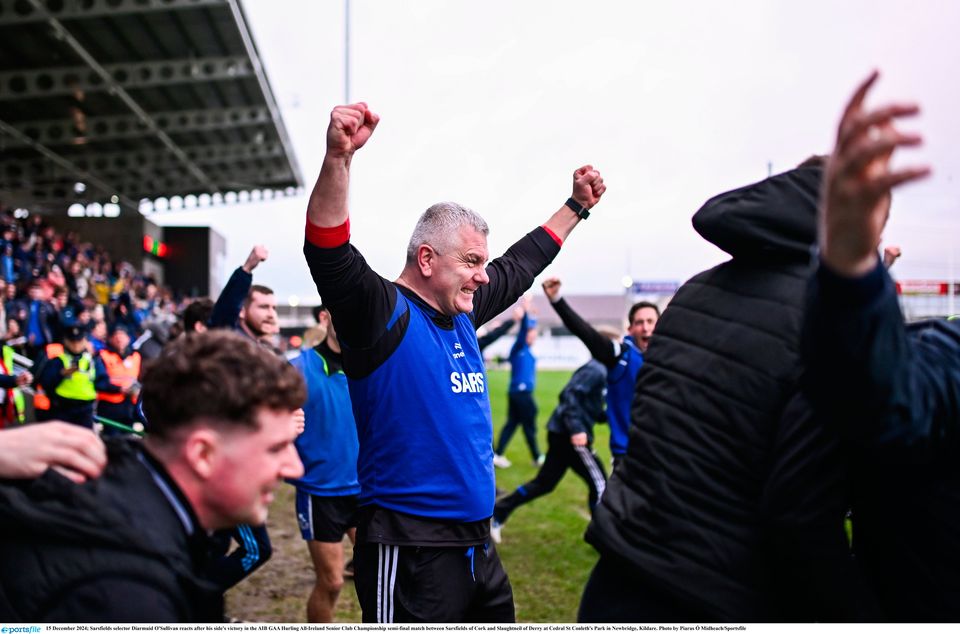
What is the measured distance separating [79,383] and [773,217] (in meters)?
9.46

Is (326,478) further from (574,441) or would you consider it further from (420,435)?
(574,441)

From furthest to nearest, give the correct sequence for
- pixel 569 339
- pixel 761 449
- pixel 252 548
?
pixel 569 339, pixel 252 548, pixel 761 449

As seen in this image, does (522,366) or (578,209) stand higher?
(578,209)

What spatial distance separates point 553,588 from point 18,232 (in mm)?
21684

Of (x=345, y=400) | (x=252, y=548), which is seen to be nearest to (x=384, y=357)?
(x=252, y=548)

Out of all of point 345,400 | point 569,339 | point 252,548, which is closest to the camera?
point 252,548

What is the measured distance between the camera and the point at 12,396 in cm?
1010

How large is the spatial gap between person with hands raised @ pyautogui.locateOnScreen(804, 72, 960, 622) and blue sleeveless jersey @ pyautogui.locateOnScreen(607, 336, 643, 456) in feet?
15.6

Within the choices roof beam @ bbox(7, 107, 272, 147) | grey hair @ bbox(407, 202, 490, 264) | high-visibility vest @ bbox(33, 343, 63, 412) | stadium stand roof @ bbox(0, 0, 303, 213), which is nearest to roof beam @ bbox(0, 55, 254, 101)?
stadium stand roof @ bbox(0, 0, 303, 213)

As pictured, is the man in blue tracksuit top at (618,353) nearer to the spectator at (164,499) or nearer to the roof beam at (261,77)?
the spectator at (164,499)

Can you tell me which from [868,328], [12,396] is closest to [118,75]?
[12,396]

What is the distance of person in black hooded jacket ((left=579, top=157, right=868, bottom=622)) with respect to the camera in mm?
1616

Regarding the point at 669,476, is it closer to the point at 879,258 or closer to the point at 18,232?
the point at 879,258

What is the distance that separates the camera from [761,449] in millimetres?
1713
